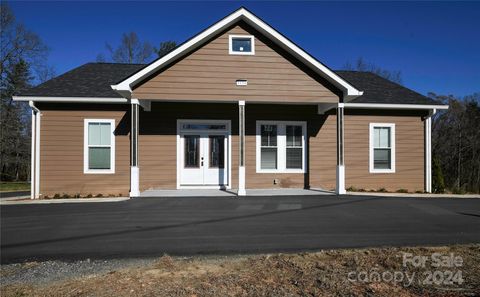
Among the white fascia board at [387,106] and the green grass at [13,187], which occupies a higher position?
the white fascia board at [387,106]

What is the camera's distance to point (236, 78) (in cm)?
1214

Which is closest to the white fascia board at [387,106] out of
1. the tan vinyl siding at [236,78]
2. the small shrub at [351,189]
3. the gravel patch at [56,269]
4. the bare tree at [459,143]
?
the tan vinyl siding at [236,78]

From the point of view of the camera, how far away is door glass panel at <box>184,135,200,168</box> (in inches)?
549

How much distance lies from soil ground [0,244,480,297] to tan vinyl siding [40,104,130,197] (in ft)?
26.5

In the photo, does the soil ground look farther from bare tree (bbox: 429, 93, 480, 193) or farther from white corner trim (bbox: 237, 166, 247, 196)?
bare tree (bbox: 429, 93, 480, 193)

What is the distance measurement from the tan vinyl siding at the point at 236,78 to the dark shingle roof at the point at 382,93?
2.98m

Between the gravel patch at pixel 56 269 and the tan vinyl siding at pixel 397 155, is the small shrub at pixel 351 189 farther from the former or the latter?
the gravel patch at pixel 56 269

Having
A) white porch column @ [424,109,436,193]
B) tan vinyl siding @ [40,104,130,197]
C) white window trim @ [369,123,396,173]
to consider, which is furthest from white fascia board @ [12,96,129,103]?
white porch column @ [424,109,436,193]

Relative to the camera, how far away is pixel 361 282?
444 cm

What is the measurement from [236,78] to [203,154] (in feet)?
10.9

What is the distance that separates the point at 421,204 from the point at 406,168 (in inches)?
184

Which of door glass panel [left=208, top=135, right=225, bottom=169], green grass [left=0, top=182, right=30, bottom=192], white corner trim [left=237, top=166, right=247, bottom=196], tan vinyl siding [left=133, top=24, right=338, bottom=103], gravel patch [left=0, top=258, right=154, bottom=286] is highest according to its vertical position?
tan vinyl siding [left=133, top=24, right=338, bottom=103]

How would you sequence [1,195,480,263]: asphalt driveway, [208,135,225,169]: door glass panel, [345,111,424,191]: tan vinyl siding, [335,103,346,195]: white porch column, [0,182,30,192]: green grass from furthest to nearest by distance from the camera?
[0,182,30,192]: green grass
[345,111,424,191]: tan vinyl siding
[208,135,225,169]: door glass panel
[335,103,346,195]: white porch column
[1,195,480,263]: asphalt driveway

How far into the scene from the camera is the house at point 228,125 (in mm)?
12055
